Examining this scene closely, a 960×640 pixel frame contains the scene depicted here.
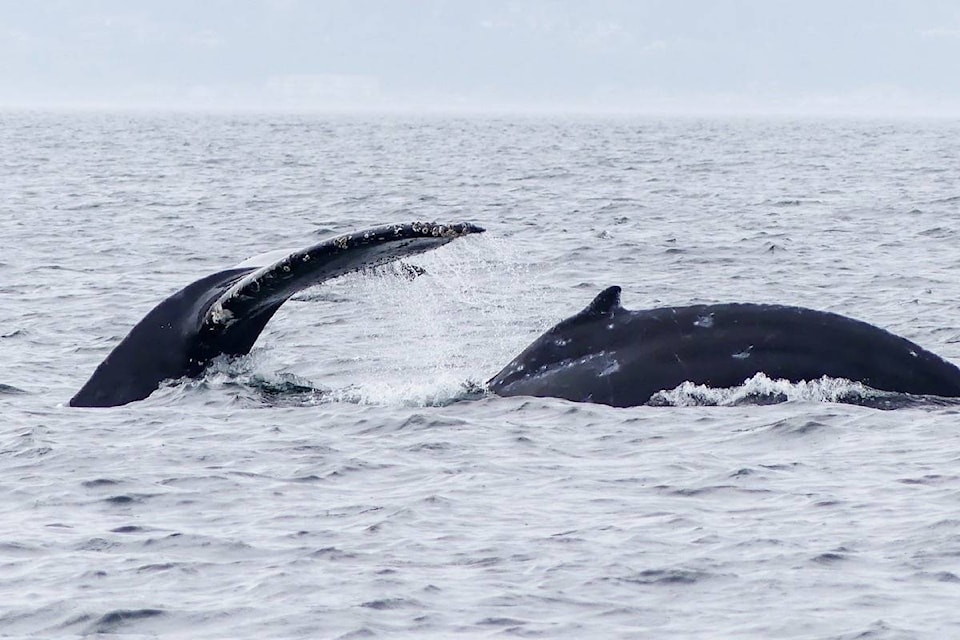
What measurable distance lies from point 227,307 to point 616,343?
255cm

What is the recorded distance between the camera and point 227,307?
456 inches

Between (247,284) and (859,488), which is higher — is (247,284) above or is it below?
above

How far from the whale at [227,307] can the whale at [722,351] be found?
1.55 m

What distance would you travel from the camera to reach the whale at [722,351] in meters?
11.3

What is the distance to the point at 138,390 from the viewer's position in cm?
1249

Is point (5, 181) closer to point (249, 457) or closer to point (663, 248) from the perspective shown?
point (663, 248)

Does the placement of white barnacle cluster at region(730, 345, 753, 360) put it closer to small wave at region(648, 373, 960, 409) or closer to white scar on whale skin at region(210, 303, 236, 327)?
small wave at region(648, 373, 960, 409)

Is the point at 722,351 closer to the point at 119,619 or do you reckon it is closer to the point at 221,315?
the point at 221,315

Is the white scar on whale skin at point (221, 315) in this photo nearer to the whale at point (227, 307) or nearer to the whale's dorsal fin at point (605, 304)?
the whale at point (227, 307)

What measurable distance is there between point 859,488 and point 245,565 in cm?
373

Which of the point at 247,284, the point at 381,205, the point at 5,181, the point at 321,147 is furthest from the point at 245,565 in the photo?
the point at 321,147

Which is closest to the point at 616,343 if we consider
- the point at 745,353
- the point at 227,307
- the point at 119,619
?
the point at 745,353

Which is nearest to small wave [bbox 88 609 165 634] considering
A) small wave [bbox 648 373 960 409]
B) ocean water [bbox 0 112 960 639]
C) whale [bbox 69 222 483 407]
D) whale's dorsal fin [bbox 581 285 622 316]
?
ocean water [bbox 0 112 960 639]

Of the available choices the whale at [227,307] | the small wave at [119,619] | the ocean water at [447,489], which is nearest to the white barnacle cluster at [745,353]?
the ocean water at [447,489]
